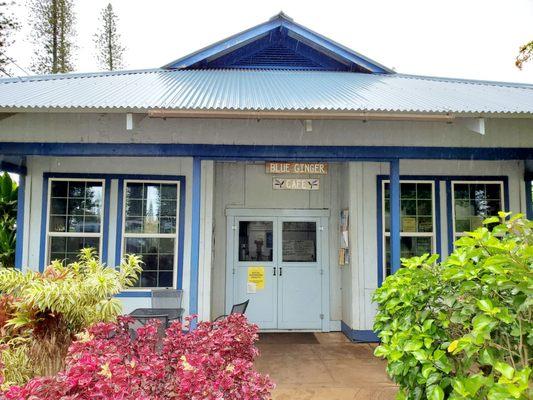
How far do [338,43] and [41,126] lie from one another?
5537mm

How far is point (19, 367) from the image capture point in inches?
149

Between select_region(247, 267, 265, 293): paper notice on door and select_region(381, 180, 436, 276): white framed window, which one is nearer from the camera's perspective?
select_region(381, 180, 436, 276): white framed window

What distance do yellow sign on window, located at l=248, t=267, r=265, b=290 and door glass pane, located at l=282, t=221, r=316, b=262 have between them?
54 cm

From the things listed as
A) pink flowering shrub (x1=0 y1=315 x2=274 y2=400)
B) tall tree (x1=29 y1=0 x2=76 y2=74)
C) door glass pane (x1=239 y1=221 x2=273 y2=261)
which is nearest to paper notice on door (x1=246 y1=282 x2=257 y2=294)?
door glass pane (x1=239 y1=221 x2=273 y2=261)

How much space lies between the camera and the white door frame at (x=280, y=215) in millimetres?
7355

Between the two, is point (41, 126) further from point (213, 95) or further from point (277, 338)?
point (277, 338)

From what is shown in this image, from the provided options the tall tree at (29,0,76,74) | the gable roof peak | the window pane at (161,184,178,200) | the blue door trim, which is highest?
the tall tree at (29,0,76,74)

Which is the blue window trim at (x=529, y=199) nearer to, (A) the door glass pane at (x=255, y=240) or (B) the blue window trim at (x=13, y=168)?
(A) the door glass pane at (x=255, y=240)

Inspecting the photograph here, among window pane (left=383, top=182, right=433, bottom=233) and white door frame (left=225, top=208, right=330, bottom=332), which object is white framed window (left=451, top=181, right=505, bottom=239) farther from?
white door frame (left=225, top=208, right=330, bottom=332)

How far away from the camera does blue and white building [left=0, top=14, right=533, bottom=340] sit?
5.38 meters

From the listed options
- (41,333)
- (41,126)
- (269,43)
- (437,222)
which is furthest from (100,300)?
(269,43)

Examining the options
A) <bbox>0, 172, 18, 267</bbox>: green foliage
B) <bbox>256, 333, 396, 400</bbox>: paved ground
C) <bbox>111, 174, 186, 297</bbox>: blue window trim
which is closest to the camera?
<bbox>256, 333, 396, 400</bbox>: paved ground

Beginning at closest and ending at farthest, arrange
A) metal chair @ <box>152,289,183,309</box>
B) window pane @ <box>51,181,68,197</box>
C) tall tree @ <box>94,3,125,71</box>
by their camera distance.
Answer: metal chair @ <box>152,289,183,309</box>, window pane @ <box>51,181,68,197</box>, tall tree @ <box>94,3,125,71</box>

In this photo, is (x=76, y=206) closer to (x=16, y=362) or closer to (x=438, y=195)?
Answer: (x=16, y=362)
